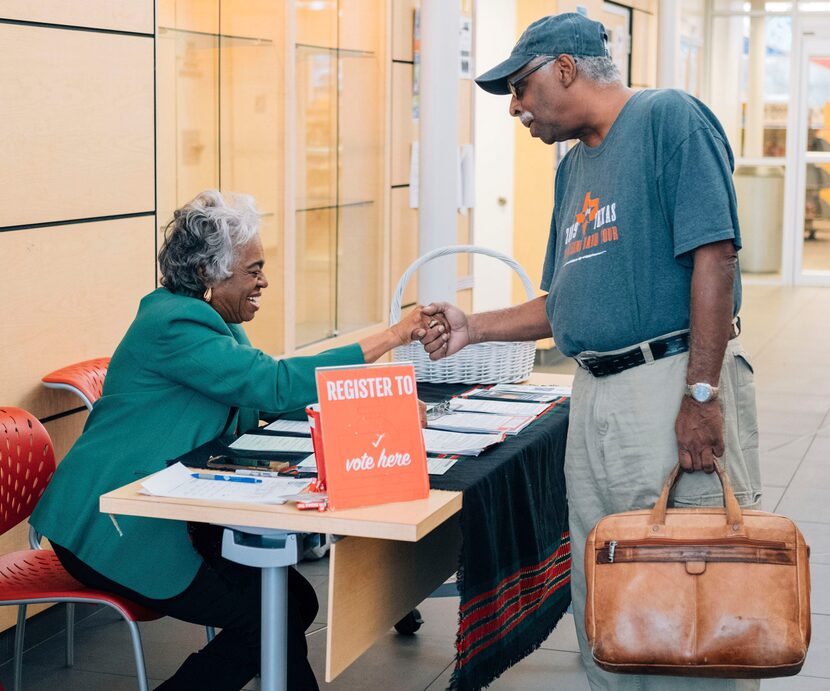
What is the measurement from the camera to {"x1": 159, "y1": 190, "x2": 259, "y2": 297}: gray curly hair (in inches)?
109

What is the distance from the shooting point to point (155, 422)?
2660 millimetres

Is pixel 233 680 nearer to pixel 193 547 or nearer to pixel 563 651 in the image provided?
pixel 193 547

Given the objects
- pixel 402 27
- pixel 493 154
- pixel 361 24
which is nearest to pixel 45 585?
pixel 361 24

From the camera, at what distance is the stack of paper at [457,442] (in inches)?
105

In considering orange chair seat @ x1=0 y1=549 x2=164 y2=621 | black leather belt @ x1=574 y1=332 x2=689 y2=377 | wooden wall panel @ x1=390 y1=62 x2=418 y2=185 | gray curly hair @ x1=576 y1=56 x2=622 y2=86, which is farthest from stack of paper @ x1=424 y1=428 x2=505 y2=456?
wooden wall panel @ x1=390 y1=62 x2=418 y2=185

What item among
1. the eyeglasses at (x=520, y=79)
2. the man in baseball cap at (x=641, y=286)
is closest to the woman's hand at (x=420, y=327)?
the man in baseball cap at (x=641, y=286)

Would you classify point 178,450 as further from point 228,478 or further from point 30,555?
point 30,555

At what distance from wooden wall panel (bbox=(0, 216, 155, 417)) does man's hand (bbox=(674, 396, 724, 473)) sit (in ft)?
6.51

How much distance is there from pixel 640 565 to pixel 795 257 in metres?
11.5

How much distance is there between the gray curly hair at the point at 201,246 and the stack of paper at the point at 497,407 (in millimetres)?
720

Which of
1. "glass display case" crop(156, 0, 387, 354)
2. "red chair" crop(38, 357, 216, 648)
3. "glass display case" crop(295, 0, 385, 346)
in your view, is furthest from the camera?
"glass display case" crop(295, 0, 385, 346)

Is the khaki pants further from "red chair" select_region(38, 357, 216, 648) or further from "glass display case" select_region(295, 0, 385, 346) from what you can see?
"glass display case" select_region(295, 0, 385, 346)

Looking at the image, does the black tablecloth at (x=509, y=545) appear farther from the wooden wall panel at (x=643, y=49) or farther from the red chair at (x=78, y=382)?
the wooden wall panel at (x=643, y=49)

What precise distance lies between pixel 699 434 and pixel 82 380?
1896 millimetres
